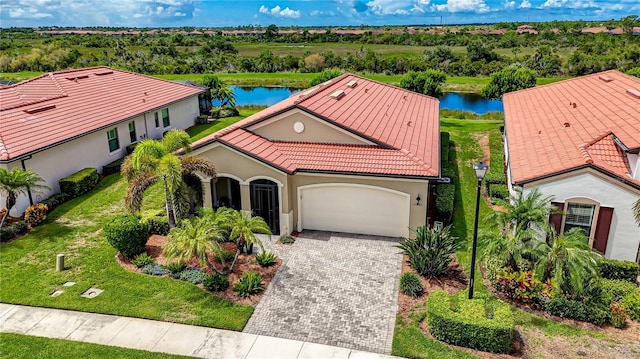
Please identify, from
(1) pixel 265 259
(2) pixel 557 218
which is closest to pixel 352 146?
(1) pixel 265 259

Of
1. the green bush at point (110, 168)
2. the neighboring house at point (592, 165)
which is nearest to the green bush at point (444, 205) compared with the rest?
the neighboring house at point (592, 165)

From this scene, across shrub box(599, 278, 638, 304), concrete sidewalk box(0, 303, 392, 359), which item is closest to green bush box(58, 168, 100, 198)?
concrete sidewalk box(0, 303, 392, 359)

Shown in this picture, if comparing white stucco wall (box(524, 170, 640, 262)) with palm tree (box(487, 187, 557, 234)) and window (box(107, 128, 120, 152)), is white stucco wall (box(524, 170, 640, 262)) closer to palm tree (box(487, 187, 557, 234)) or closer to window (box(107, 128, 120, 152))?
palm tree (box(487, 187, 557, 234))

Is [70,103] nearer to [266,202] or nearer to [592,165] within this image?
[266,202]

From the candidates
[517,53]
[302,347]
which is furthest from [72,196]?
[517,53]

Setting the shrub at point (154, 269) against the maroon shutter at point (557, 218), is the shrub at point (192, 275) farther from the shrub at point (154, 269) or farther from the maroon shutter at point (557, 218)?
the maroon shutter at point (557, 218)

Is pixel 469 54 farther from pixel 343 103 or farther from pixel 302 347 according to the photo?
pixel 302 347
